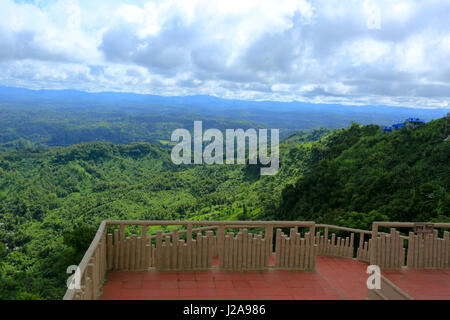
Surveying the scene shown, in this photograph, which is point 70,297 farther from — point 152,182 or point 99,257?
point 152,182

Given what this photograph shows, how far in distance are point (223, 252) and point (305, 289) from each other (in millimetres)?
1009

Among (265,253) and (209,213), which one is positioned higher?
(265,253)

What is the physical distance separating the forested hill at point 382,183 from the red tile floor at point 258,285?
5.73 metres

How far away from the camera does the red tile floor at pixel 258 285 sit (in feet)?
12.8

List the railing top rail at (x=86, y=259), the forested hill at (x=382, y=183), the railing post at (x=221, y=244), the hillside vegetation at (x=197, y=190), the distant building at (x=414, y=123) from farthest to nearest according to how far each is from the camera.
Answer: the distant building at (x=414, y=123), the hillside vegetation at (x=197, y=190), the forested hill at (x=382, y=183), the railing post at (x=221, y=244), the railing top rail at (x=86, y=259)

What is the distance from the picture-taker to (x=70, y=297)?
2.63 m

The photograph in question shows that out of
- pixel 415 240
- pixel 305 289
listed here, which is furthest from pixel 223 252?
pixel 415 240

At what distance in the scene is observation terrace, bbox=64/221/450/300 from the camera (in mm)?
4016

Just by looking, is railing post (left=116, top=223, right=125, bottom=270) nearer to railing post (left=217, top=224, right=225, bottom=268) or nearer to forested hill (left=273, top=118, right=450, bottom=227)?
railing post (left=217, top=224, right=225, bottom=268)

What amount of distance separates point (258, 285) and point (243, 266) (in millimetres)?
379

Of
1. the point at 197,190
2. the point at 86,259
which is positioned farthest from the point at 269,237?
the point at 197,190

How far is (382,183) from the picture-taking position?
18.8 m

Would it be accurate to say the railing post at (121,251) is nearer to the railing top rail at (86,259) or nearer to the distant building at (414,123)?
the railing top rail at (86,259)

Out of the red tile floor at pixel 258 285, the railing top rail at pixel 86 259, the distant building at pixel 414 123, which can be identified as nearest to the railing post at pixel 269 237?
the red tile floor at pixel 258 285
